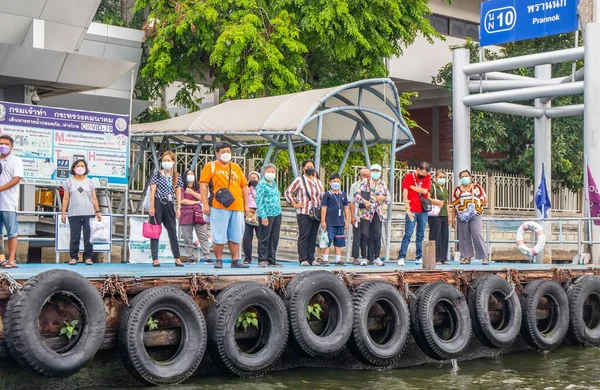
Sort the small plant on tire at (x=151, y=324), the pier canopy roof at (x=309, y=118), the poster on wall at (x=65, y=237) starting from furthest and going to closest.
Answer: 1. the pier canopy roof at (x=309, y=118)
2. the poster on wall at (x=65, y=237)
3. the small plant on tire at (x=151, y=324)

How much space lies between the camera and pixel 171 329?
37.0 feet

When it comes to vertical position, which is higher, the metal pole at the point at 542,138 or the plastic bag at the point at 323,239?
the metal pole at the point at 542,138

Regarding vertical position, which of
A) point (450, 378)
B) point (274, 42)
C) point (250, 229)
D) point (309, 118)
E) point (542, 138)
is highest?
point (274, 42)

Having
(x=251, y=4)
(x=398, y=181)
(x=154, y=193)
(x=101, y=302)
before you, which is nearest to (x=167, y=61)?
(x=251, y=4)

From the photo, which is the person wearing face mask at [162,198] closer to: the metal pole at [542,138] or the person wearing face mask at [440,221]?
the person wearing face mask at [440,221]

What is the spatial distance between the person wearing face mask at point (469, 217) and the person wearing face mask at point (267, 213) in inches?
148

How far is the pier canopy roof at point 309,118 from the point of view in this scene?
1650cm

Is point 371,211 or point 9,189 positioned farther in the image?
point 371,211

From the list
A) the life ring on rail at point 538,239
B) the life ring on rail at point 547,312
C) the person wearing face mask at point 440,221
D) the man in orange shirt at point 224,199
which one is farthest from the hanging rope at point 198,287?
the life ring on rail at point 538,239

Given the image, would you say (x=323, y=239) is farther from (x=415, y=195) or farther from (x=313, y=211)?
(x=415, y=195)

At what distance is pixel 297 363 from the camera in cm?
1284

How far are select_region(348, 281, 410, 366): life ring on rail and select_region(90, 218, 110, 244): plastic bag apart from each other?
3.97m

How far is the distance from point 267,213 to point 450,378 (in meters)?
3.81

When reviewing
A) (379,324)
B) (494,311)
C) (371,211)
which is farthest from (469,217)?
(379,324)
